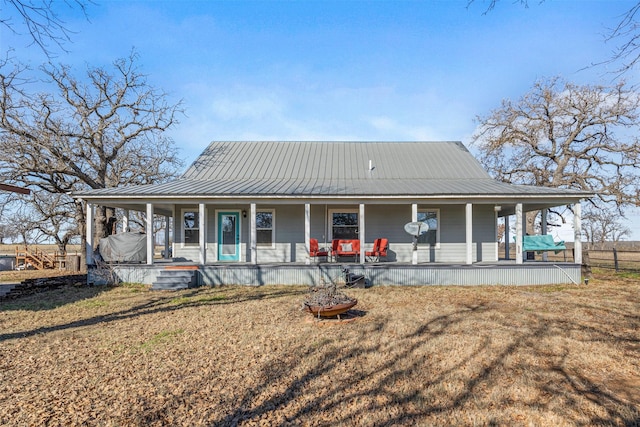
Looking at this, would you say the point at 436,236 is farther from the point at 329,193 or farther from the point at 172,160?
the point at 172,160

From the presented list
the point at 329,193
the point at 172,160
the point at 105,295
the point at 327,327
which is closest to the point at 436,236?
the point at 329,193

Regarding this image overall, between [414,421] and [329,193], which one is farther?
[329,193]

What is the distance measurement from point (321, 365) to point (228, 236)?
9.80 metres

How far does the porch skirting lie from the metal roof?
2394 millimetres

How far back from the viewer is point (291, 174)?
49.8 feet

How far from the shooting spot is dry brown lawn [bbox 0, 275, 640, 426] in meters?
3.65

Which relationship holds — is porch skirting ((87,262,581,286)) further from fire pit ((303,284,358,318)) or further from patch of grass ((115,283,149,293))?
fire pit ((303,284,358,318))

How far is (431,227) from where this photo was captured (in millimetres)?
13859

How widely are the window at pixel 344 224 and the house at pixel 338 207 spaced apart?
0.04 m

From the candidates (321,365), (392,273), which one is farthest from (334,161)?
(321,365)

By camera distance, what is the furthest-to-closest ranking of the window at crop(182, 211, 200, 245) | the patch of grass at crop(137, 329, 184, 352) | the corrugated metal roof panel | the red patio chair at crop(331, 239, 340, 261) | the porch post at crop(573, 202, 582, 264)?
the corrugated metal roof panel < the window at crop(182, 211, 200, 245) < the red patio chair at crop(331, 239, 340, 261) < the porch post at crop(573, 202, 582, 264) < the patch of grass at crop(137, 329, 184, 352)

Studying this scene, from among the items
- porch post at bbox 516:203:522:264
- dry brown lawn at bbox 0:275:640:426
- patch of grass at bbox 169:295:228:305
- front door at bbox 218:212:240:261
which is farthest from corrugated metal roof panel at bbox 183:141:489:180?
dry brown lawn at bbox 0:275:640:426

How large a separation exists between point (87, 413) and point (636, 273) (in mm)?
19442

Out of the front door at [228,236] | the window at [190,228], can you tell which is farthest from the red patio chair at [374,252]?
the window at [190,228]
